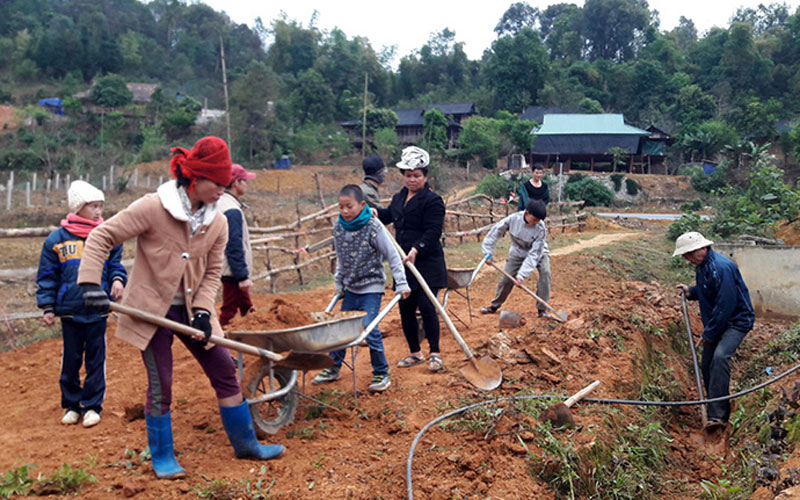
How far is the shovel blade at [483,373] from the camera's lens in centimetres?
429

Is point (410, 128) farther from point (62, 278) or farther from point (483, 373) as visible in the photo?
point (62, 278)

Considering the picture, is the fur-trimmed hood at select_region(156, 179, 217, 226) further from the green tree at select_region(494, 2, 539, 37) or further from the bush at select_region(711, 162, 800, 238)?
the green tree at select_region(494, 2, 539, 37)

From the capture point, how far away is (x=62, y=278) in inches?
159

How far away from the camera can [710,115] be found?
146 feet

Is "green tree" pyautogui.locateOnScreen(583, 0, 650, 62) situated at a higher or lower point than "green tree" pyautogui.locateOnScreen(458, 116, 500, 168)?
higher

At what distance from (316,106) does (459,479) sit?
43993mm

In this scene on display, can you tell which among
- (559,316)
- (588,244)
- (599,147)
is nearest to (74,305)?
(559,316)

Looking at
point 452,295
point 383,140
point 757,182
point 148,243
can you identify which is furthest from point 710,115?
point 148,243

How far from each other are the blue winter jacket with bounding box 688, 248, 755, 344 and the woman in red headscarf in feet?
12.5

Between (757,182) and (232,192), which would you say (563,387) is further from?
(757,182)

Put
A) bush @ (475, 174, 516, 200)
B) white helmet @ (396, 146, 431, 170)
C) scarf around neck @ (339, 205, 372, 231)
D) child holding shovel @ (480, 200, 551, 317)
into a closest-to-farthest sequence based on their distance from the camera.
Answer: scarf around neck @ (339, 205, 372, 231)
white helmet @ (396, 146, 431, 170)
child holding shovel @ (480, 200, 551, 317)
bush @ (475, 174, 516, 200)

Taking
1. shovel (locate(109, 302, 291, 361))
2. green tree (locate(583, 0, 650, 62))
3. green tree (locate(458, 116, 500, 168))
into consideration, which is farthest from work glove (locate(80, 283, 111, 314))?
green tree (locate(583, 0, 650, 62))

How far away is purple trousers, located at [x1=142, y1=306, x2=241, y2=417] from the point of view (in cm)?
304

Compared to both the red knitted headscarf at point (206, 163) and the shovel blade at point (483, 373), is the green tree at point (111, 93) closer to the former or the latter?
the shovel blade at point (483, 373)
